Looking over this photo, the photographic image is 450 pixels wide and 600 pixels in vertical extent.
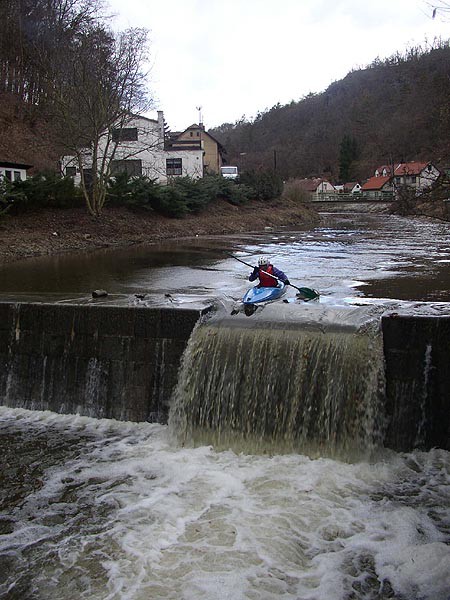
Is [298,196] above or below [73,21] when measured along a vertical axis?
below

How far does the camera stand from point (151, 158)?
4541 cm

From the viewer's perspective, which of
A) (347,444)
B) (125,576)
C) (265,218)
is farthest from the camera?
(265,218)

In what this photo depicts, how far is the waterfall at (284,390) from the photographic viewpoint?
7.20m

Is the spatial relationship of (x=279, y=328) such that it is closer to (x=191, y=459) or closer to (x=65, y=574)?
(x=191, y=459)

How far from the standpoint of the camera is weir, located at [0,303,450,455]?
718cm

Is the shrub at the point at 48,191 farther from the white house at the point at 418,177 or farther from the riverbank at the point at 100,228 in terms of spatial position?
the white house at the point at 418,177

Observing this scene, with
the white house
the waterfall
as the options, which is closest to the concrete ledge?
the waterfall

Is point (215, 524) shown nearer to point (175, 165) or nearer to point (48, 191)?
point (48, 191)

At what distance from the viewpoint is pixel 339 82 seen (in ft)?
437

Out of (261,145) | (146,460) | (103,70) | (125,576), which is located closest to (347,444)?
(146,460)

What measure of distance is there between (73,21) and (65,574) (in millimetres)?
48155

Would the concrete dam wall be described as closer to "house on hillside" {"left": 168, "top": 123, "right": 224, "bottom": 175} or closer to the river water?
the river water

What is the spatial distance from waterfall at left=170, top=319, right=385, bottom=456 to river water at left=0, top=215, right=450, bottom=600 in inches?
9.9

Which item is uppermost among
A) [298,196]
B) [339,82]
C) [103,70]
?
[339,82]
